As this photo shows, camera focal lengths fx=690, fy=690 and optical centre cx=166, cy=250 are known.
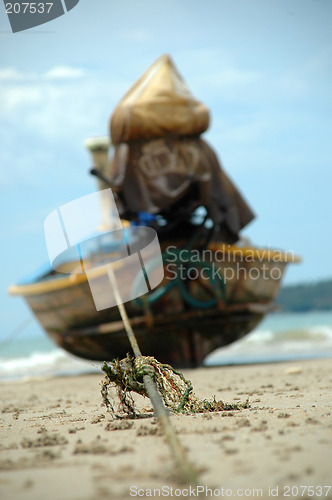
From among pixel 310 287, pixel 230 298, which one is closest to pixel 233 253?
pixel 230 298

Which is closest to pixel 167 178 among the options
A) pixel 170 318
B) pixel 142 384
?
pixel 170 318

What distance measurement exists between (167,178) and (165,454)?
30.1ft

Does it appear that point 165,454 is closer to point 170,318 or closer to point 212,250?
point 170,318

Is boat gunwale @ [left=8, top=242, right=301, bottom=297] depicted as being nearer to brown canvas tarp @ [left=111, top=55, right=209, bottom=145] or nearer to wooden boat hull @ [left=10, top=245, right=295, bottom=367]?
wooden boat hull @ [left=10, top=245, right=295, bottom=367]

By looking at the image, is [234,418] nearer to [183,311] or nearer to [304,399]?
[304,399]

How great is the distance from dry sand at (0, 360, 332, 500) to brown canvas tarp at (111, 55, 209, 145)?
7.60m

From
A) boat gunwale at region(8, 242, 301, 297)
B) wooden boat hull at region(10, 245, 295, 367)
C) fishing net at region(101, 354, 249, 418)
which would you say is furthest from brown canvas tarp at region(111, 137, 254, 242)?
fishing net at region(101, 354, 249, 418)

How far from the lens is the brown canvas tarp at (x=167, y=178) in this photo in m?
11.9

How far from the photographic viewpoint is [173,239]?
39.6 ft

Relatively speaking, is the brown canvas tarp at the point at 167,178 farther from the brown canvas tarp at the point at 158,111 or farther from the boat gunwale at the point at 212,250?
the boat gunwale at the point at 212,250

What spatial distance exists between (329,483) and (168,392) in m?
2.26

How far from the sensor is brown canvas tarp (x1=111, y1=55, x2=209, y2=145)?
12.0 metres

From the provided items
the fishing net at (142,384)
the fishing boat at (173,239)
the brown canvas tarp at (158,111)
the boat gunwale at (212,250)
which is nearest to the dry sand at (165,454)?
the fishing net at (142,384)

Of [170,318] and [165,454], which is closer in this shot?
[165,454]
